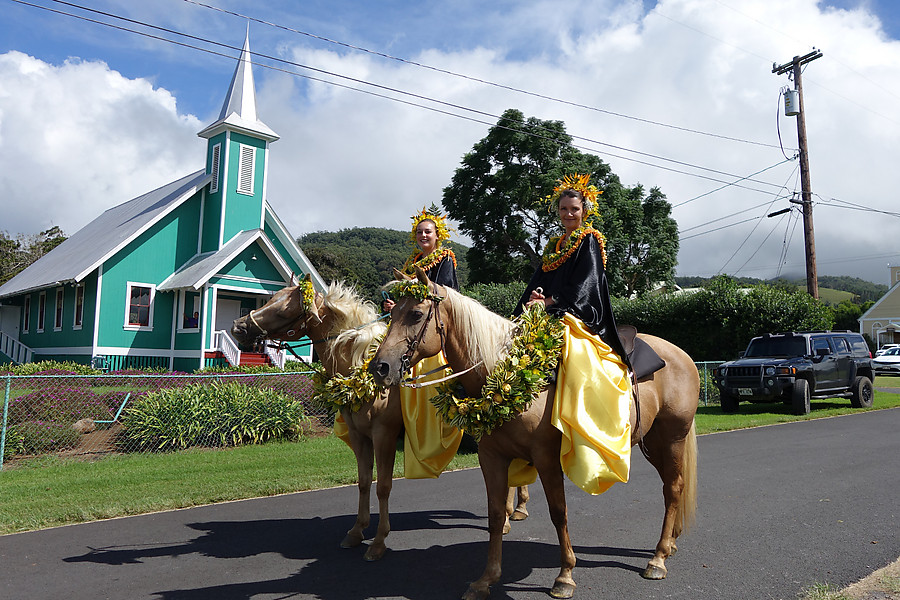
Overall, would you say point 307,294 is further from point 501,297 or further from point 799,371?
point 501,297

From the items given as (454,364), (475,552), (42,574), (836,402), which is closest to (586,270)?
(454,364)

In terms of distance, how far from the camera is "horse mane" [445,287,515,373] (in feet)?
13.6

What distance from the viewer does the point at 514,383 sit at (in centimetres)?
406

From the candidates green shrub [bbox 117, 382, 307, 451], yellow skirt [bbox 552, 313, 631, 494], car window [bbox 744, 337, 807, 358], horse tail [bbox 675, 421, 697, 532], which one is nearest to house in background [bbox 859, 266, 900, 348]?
car window [bbox 744, 337, 807, 358]

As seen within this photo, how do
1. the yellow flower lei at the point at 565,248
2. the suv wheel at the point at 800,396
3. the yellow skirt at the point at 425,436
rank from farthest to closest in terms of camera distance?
the suv wheel at the point at 800,396 < the yellow skirt at the point at 425,436 < the yellow flower lei at the point at 565,248

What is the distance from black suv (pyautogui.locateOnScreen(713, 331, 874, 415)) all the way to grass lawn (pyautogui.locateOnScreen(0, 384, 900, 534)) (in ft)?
27.6

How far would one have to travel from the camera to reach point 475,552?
5293 millimetres

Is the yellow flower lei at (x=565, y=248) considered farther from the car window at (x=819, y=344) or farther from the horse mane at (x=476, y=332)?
the car window at (x=819, y=344)

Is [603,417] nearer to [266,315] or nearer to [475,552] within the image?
[475,552]

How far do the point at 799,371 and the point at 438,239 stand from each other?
12.3m

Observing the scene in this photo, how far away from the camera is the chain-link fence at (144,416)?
9773 mm

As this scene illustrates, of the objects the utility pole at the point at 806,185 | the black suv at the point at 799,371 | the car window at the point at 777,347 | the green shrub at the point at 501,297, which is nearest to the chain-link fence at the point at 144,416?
the black suv at the point at 799,371

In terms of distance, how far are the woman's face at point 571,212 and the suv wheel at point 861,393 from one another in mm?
15208

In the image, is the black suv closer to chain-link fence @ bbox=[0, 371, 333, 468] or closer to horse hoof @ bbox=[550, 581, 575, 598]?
chain-link fence @ bbox=[0, 371, 333, 468]
